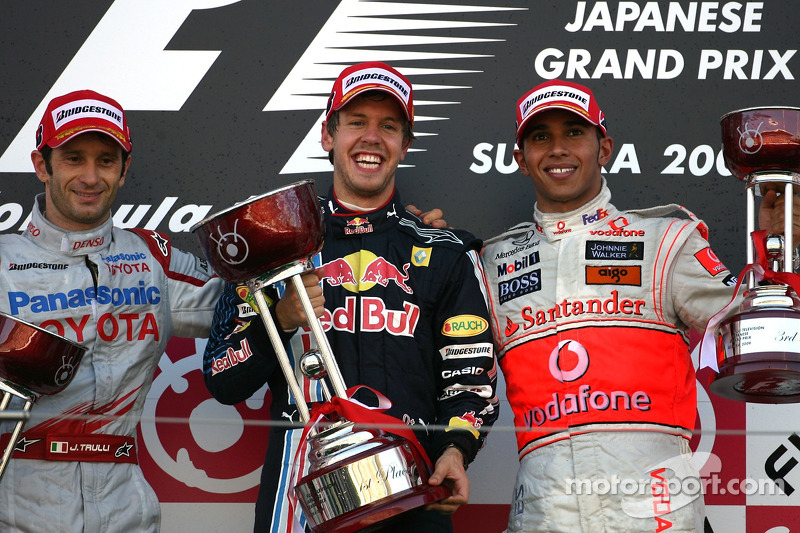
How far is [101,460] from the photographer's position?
275 centimetres

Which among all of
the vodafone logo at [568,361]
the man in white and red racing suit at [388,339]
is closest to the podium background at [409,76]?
the man in white and red racing suit at [388,339]

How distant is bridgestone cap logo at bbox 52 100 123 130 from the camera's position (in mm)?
2893

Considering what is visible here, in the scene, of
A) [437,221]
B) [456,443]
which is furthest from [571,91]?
[456,443]

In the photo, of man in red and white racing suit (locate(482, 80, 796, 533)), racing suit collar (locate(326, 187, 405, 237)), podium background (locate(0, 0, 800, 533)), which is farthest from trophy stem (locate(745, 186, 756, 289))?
podium background (locate(0, 0, 800, 533))

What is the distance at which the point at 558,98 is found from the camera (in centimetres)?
288

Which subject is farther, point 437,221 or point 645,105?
point 645,105

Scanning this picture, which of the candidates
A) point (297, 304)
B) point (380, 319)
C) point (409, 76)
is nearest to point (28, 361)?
point (297, 304)

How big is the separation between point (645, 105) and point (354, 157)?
3.68ft

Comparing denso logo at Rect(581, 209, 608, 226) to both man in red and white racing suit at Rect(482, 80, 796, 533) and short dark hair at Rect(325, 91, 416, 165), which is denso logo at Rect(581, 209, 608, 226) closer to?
man in red and white racing suit at Rect(482, 80, 796, 533)

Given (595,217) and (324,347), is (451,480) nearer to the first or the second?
(324,347)

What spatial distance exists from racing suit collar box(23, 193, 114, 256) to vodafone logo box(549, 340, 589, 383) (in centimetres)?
128

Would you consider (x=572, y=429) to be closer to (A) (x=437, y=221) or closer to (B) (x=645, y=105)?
(A) (x=437, y=221)

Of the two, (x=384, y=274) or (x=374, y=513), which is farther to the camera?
(x=384, y=274)

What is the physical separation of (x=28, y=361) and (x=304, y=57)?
148cm
